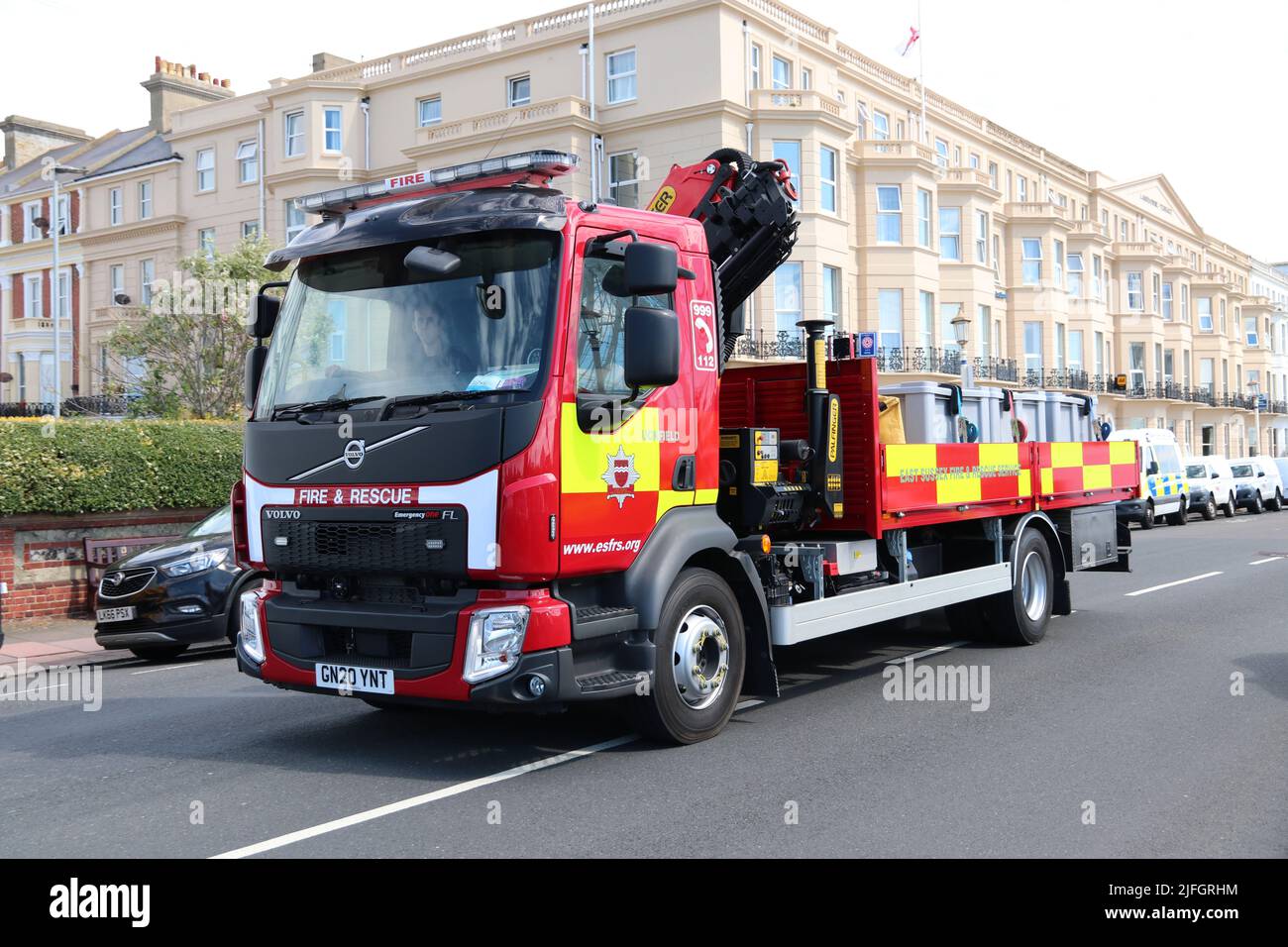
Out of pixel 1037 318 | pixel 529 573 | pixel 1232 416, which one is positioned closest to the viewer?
→ pixel 529 573

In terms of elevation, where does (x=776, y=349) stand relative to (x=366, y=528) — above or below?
above

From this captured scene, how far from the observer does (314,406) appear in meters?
6.30

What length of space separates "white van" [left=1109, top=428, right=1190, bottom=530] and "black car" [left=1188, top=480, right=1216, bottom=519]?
1151mm

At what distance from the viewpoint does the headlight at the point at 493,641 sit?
568 centimetres

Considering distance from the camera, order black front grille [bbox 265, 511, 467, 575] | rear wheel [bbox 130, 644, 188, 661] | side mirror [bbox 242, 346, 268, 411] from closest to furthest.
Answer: black front grille [bbox 265, 511, 467, 575], side mirror [bbox 242, 346, 268, 411], rear wheel [bbox 130, 644, 188, 661]

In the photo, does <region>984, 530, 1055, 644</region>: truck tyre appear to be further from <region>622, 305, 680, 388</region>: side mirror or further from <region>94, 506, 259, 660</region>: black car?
<region>94, 506, 259, 660</region>: black car

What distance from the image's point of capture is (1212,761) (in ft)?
20.2

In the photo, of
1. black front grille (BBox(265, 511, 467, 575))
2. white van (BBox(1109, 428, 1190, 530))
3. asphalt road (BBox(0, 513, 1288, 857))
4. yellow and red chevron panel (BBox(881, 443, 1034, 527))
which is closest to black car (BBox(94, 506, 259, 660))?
asphalt road (BBox(0, 513, 1288, 857))

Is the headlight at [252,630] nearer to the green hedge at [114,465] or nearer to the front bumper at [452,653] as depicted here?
the front bumper at [452,653]

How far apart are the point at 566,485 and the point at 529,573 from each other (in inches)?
19.0

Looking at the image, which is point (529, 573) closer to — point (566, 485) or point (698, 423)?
point (566, 485)

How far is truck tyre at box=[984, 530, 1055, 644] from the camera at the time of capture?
9.92m
